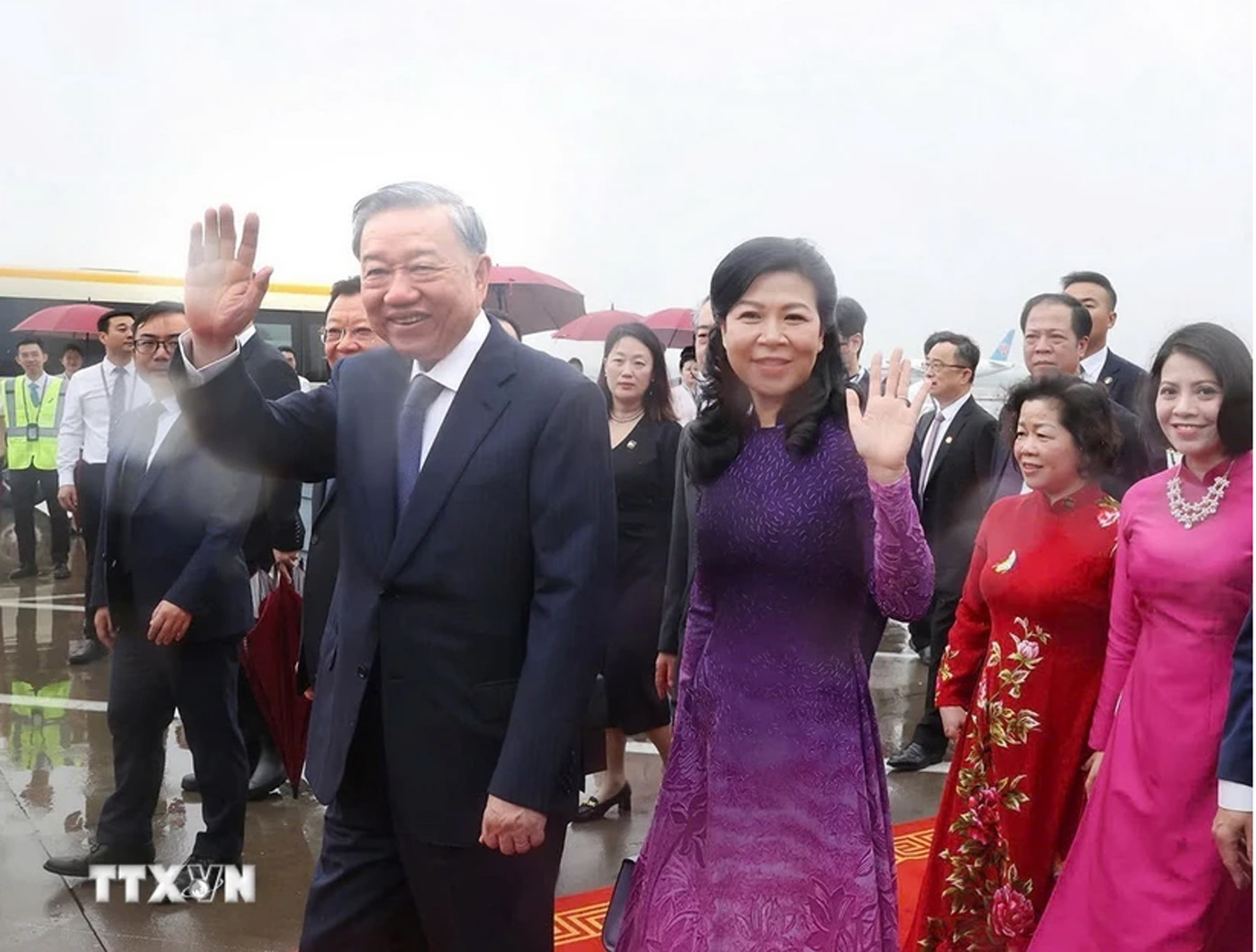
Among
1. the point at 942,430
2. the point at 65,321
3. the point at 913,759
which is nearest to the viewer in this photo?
the point at 913,759

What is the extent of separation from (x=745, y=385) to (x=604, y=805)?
2028 millimetres

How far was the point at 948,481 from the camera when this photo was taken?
15.6ft

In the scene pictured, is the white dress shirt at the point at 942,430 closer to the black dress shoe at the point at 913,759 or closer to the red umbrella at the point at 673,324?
the black dress shoe at the point at 913,759

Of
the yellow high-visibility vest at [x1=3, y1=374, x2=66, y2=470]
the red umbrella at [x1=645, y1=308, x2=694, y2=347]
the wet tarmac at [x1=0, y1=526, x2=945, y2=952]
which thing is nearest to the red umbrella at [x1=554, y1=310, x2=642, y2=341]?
the red umbrella at [x1=645, y1=308, x2=694, y2=347]

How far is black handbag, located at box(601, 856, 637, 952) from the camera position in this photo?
2.08 metres

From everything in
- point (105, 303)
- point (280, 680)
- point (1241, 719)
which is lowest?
point (280, 680)

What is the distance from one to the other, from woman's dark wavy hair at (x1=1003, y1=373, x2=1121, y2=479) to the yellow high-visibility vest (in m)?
7.49

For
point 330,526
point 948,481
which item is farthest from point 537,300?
point 330,526

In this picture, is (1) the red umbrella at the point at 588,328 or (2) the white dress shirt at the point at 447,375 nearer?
(2) the white dress shirt at the point at 447,375

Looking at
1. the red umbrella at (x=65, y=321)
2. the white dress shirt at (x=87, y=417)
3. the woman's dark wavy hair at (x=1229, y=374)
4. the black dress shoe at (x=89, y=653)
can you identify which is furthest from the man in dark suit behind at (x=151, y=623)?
the red umbrella at (x=65, y=321)

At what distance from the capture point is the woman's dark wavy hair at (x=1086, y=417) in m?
2.68

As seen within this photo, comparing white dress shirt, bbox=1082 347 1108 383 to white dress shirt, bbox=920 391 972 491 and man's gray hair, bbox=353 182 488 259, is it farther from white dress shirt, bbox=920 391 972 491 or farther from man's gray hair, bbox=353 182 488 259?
man's gray hair, bbox=353 182 488 259

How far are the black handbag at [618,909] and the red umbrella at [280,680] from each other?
1.55 m

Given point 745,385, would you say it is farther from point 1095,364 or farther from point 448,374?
point 1095,364
